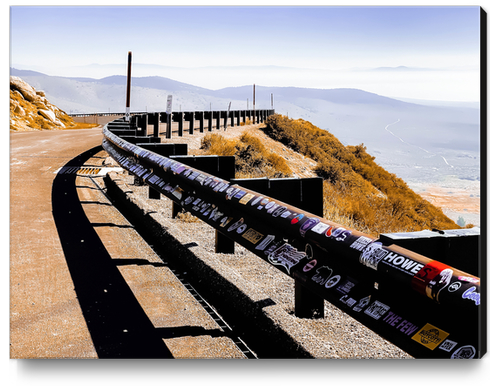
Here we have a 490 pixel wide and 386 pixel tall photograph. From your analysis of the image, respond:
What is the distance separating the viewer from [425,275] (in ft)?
6.15

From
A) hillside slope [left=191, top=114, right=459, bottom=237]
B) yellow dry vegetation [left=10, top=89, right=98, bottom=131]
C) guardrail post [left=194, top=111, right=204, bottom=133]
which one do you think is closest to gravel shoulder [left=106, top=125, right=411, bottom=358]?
hillside slope [left=191, top=114, right=459, bottom=237]

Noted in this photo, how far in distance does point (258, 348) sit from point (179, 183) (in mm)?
2120

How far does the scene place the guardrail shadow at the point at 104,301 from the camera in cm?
288

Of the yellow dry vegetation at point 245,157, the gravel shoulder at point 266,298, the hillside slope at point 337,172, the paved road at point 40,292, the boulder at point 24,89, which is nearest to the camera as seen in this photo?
the gravel shoulder at point 266,298

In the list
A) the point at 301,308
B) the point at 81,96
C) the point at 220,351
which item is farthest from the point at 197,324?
the point at 81,96

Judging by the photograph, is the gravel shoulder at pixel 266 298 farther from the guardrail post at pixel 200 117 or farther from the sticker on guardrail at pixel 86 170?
the guardrail post at pixel 200 117

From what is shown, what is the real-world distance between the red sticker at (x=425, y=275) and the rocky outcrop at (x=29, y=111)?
35.3 meters

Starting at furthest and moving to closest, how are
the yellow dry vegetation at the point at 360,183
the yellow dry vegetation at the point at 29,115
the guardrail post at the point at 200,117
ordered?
1. the yellow dry vegetation at the point at 29,115
2. the guardrail post at the point at 200,117
3. the yellow dry vegetation at the point at 360,183

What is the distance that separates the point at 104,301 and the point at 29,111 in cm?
4445

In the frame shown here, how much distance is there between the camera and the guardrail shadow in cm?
288

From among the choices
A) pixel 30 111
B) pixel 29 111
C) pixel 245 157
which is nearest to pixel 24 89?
pixel 30 111

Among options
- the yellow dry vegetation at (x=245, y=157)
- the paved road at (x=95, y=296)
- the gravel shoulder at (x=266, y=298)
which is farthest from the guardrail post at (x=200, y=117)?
the gravel shoulder at (x=266, y=298)

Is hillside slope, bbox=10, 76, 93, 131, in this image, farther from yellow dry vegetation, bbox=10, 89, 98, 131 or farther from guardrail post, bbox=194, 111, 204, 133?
guardrail post, bbox=194, 111, 204, 133

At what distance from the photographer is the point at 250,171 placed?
49.7 ft
